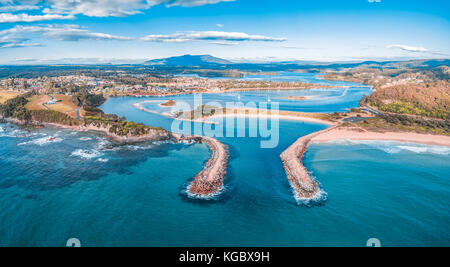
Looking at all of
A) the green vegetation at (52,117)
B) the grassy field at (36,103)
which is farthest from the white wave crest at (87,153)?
the grassy field at (36,103)

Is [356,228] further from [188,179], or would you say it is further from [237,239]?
[188,179]

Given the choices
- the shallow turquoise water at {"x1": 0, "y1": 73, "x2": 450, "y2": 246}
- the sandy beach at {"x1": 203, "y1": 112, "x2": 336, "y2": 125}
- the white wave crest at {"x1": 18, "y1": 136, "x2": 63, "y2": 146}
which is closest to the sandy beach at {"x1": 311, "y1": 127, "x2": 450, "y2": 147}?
the shallow turquoise water at {"x1": 0, "y1": 73, "x2": 450, "y2": 246}

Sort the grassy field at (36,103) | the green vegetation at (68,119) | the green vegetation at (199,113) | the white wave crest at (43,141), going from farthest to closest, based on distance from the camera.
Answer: the green vegetation at (199,113) < the grassy field at (36,103) < the green vegetation at (68,119) < the white wave crest at (43,141)

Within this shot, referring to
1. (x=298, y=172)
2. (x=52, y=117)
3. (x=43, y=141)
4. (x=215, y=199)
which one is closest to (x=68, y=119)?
(x=52, y=117)

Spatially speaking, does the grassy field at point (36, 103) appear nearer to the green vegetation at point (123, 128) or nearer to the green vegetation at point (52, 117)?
the green vegetation at point (52, 117)

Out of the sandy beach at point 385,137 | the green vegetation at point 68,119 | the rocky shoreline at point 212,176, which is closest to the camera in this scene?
the rocky shoreline at point 212,176

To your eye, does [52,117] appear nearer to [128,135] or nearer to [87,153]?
[128,135]

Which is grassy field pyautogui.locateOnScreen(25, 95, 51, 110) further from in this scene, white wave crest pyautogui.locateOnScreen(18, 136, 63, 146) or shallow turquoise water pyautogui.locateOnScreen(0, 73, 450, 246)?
shallow turquoise water pyautogui.locateOnScreen(0, 73, 450, 246)

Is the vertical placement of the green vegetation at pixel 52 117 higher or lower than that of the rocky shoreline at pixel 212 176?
higher
